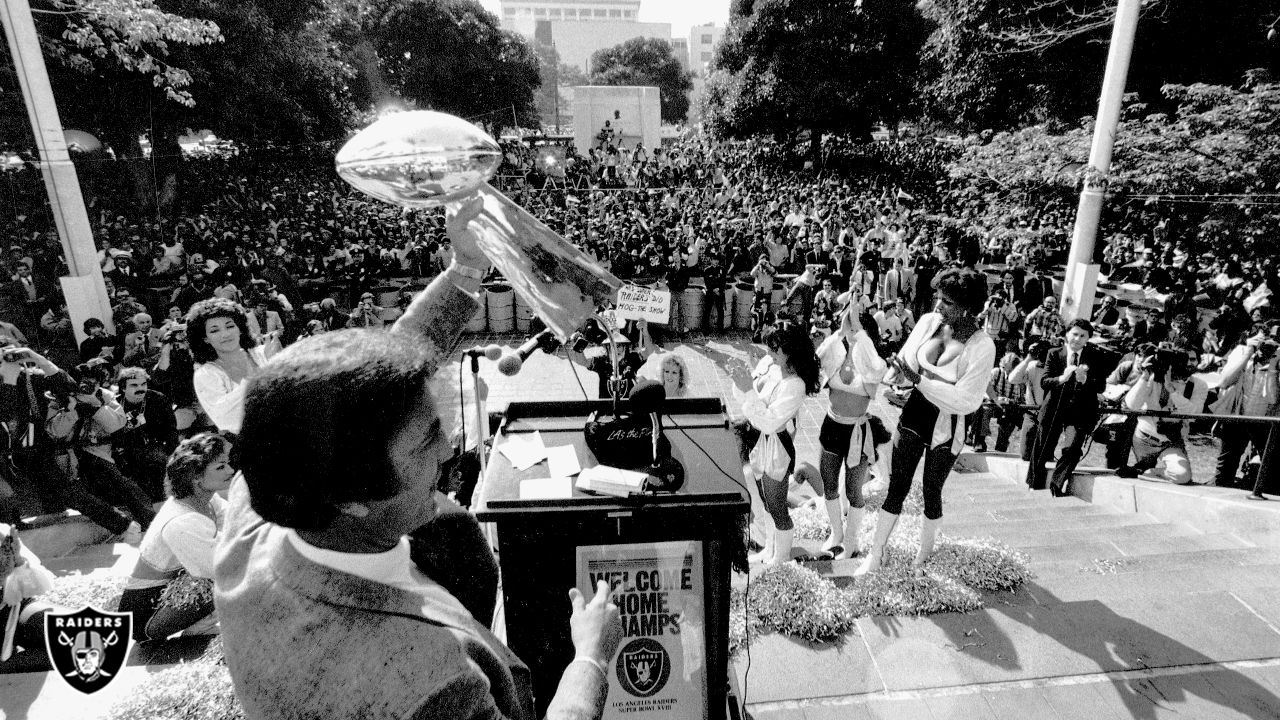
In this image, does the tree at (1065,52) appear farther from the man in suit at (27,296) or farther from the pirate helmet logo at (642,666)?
the man in suit at (27,296)

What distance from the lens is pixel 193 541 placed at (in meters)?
3.17

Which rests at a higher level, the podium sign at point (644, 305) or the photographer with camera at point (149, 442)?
the podium sign at point (644, 305)

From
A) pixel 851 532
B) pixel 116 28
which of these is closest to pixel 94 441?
pixel 851 532

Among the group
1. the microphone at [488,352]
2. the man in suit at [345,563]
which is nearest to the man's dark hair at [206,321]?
the microphone at [488,352]

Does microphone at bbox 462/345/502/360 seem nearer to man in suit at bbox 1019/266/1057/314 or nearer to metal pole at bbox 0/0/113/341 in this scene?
metal pole at bbox 0/0/113/341

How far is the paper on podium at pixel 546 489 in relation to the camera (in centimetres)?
196

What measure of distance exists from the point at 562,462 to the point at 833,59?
3512cm

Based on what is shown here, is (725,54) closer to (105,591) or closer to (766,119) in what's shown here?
(766,119)

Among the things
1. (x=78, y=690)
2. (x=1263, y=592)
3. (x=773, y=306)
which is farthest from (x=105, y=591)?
(x=773, y=306)

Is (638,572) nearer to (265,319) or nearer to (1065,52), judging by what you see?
(265,319)

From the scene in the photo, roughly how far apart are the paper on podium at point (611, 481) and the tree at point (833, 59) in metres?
34.4

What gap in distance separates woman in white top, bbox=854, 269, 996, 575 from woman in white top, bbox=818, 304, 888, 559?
15.9 inches

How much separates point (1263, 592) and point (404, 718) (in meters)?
4.48

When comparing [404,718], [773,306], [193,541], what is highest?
[404,718]
